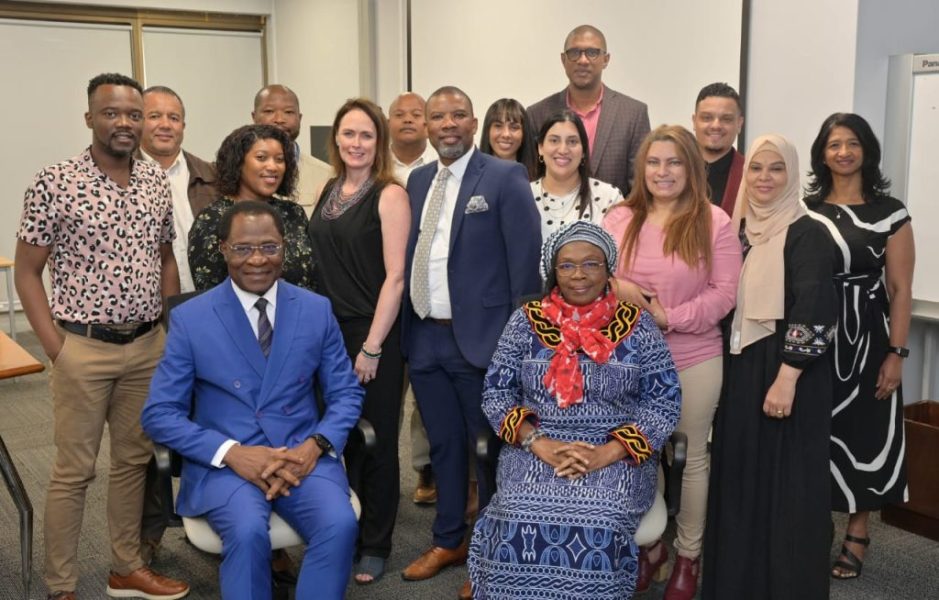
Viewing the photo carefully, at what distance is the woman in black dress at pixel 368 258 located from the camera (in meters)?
3.04

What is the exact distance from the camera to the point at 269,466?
2557 mm

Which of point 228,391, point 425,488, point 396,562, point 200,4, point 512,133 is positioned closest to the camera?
point 228,391

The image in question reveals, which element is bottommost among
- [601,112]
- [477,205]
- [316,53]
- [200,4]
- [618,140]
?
[477,205]

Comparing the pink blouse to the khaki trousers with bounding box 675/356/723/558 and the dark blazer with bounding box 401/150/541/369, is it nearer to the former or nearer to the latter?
the khaki trousers with bounding box 675/356/723/558

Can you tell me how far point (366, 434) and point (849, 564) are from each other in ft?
6.08

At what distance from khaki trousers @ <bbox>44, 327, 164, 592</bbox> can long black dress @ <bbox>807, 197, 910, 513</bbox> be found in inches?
92.1

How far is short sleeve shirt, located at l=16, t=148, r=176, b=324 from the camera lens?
275cm

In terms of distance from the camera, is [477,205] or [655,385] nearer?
[655,385]

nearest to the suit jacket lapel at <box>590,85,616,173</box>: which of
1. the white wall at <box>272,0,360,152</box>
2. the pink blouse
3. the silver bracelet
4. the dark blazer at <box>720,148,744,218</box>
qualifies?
the dark blazer at <box>720,148,744,218</box>

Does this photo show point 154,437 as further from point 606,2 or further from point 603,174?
point 606,2

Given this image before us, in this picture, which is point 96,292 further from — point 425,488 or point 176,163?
point 425,488

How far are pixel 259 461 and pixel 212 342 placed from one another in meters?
0.37

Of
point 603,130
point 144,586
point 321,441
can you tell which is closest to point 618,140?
point 603,130

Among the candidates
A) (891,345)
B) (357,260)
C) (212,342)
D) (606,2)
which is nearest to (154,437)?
(212,342)
